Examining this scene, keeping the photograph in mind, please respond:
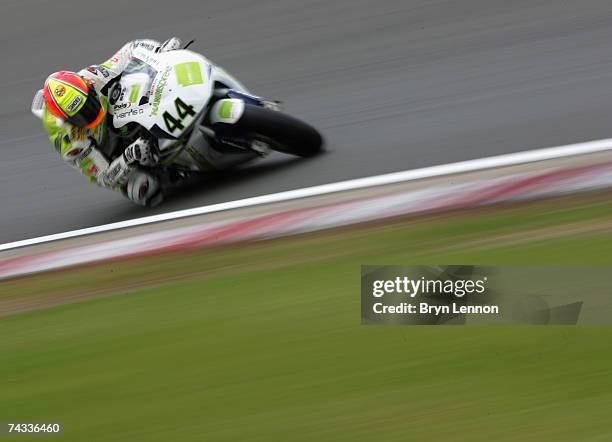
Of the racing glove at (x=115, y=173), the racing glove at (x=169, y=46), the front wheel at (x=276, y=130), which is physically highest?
the racing glove at (x=169, y=46)

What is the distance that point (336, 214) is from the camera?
6715 mm

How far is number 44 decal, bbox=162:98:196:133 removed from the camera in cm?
731

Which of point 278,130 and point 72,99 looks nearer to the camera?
point 72,99

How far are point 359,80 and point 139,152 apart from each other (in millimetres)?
2178

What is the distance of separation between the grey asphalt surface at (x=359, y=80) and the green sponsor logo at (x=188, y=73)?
0.88 metres

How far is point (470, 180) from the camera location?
677cm

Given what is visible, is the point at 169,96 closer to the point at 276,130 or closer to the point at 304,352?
the point at 276,130

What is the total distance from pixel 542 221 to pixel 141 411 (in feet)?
8.33

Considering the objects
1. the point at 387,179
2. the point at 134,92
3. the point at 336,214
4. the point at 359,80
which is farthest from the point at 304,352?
the point at 359,80

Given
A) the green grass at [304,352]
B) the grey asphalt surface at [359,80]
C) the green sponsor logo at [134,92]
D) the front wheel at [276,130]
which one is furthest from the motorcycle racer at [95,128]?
the green grass at [304,352]

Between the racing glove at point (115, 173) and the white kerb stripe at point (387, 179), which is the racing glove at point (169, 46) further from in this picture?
the white kerb stripe at point (387, 179)

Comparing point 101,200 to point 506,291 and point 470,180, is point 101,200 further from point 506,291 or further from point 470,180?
point 506,291

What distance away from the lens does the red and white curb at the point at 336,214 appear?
6.50 m

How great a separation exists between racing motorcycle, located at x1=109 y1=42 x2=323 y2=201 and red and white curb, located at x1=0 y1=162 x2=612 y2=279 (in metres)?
0.74
